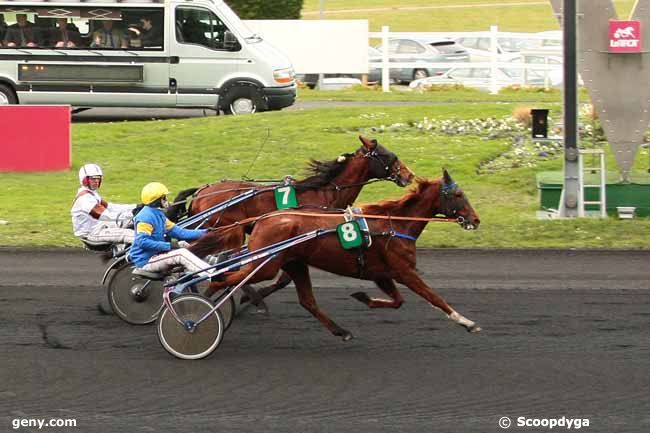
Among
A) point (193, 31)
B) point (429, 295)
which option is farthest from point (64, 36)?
point (429, 295)

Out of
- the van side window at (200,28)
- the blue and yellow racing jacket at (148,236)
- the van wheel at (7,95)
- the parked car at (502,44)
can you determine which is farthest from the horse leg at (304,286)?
the parked car at (502,44)

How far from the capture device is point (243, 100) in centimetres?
2128

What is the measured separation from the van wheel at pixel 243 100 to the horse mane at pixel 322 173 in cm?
1104

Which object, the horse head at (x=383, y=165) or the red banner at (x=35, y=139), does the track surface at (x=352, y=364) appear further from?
the red banner at (x=35, y=139)

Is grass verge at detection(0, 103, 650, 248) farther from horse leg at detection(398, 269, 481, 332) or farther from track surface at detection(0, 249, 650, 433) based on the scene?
horse leg at detection(398, 269, 481, 332)

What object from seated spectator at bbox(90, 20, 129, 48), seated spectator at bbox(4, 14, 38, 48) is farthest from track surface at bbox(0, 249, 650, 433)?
seated spectator at bbox(4, 14, 38, 48)

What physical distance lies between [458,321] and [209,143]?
1054cm

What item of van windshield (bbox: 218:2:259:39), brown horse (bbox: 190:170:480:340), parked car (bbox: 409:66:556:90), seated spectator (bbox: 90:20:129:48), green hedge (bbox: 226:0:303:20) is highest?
green hedge (bbox: 226:0:303:20)

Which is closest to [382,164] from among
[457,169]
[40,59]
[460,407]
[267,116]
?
[460,407]

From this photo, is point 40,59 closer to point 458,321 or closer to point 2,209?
point 2,209

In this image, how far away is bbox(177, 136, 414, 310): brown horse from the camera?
9.99 m

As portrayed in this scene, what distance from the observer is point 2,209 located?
48.8 ft

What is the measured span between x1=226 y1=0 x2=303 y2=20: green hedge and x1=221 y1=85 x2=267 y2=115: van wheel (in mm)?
9224

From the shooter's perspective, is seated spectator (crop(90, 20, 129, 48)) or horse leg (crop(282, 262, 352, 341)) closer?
horse leg (crop(282, 262, 352, 341))
